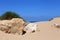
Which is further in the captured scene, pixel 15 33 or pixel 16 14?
pixel 16 14

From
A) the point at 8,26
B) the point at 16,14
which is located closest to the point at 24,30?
the point at 8,26

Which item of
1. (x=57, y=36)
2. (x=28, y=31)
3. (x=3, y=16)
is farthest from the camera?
(x=3, y=16)

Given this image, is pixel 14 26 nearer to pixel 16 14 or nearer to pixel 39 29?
pixel 39 29

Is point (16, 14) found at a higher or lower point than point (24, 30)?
higher

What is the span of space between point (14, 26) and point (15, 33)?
367mm

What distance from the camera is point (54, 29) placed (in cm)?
821

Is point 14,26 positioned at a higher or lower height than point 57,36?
higher

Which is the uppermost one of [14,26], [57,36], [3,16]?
[3,16]

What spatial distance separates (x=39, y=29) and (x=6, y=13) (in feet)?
13.0

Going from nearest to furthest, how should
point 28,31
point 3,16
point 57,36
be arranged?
1. point 57,36
2. point 28,31
3. point 3,16

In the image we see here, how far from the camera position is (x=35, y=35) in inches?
280

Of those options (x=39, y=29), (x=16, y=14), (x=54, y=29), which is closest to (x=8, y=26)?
(x=39, y=29)

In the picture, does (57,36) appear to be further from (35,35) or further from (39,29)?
(39,29)

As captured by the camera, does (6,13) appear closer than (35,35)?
No
